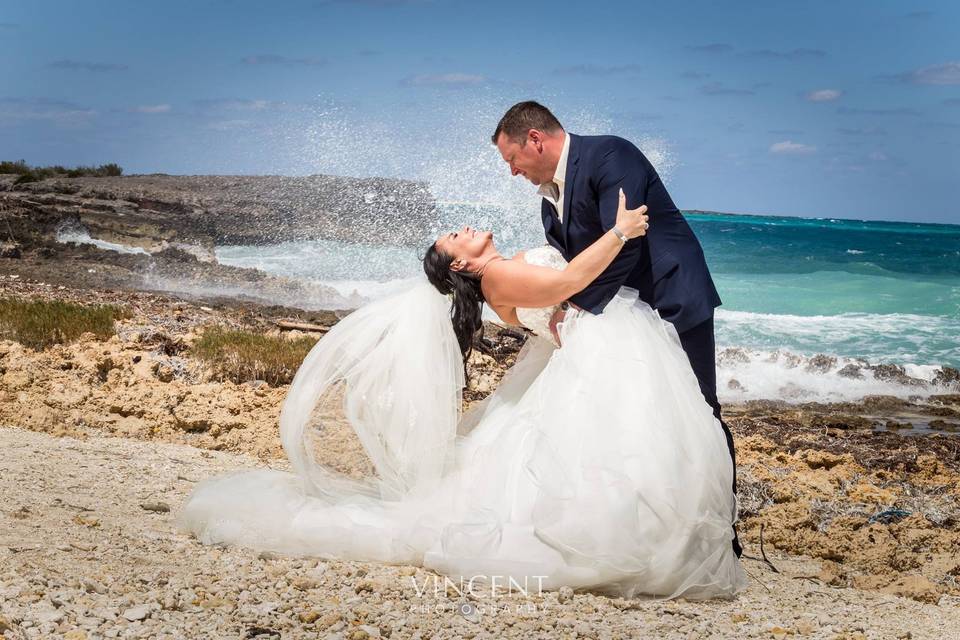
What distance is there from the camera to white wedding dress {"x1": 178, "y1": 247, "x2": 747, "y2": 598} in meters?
4.46

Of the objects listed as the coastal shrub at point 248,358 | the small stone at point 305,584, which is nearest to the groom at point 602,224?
the small stone at point 305,584

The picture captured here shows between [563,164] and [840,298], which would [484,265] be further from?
[840,298]

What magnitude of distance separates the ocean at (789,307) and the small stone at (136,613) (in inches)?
93.6

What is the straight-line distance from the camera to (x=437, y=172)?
2017cm

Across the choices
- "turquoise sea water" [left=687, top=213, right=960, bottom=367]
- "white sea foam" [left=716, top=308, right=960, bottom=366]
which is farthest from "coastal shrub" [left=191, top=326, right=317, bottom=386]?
"turquoise sea water" [left=687, top=213, right=960, bottom=367]

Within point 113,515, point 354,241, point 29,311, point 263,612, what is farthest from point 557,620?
point 354,241

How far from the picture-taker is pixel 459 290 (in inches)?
205

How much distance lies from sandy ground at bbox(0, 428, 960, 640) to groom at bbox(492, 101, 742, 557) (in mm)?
1117

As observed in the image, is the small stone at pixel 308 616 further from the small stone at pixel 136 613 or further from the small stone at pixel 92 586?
the small stone at pixel 92 586

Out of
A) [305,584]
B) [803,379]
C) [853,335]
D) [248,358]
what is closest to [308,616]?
[305,584]

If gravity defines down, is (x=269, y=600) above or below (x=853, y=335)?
below

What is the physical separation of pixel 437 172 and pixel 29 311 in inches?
460

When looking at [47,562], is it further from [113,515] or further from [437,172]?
[437,172]

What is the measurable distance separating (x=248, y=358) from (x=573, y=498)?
5054mm
